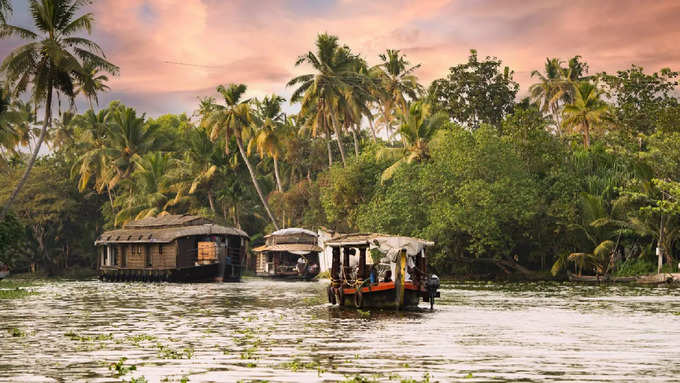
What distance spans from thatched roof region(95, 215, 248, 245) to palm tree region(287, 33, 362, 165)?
12.3 metres

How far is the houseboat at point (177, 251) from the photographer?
6072cm

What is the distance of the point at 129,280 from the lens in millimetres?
65812

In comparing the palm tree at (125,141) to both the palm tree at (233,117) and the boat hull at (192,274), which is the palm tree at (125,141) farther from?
the boat hull at (192,274)

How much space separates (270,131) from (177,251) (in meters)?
15.7

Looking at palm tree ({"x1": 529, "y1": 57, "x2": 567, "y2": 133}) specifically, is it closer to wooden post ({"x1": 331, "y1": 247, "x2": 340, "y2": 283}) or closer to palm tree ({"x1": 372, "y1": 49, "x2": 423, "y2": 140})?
palm tree ({"x1": 372, "y1": 49, "x2": 423, "y2": 140})

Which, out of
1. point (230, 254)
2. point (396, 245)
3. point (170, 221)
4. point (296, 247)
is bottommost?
point (396, 245)

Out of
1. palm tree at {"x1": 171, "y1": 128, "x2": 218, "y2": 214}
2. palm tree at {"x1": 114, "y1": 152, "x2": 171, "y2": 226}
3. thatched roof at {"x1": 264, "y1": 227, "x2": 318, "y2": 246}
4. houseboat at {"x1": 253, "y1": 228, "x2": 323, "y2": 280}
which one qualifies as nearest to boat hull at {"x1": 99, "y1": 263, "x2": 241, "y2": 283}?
houseboat at {"x1": 253, "y1": 228, "x2": 323, "y2": 280}

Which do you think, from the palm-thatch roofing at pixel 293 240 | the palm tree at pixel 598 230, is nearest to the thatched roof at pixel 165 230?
the palm-thatch roofing at pixel 293 240

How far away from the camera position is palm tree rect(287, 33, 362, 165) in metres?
67.1

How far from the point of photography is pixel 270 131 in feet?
236

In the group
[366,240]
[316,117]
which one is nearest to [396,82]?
[316,117]

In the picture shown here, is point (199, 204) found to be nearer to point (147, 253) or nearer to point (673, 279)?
point (147, 253)

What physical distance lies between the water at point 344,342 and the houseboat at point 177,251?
26291 millimetres

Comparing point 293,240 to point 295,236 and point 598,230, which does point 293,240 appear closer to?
point 295,236
